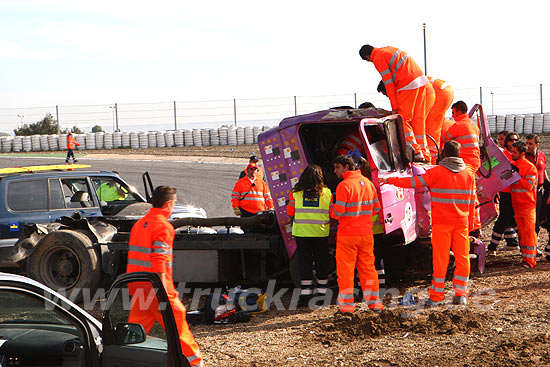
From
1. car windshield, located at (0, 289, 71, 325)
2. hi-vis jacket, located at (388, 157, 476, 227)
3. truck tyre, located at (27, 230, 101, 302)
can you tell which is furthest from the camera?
truck tyre, located at (27, 230, 101, 302)

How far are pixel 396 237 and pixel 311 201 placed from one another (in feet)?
5.02

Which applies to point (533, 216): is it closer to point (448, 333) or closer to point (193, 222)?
point (448, 333)

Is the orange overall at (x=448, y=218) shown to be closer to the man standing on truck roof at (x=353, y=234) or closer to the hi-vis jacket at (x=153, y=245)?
the man standing on truck roof at (x=353, y=234)

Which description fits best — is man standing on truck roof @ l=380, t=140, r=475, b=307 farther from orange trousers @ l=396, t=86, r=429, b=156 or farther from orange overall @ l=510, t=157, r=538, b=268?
orange overall @ l=510, t=157, r=538, b=268

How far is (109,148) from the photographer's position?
3916 centimetres

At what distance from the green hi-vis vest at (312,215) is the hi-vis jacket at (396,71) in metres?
2.27

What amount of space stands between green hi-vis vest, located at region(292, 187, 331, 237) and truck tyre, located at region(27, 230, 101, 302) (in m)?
3.12

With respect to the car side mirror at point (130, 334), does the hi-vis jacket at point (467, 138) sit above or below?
above

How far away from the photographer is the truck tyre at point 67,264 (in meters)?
9.48

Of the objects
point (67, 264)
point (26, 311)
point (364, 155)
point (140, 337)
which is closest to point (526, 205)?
point (364, 155)

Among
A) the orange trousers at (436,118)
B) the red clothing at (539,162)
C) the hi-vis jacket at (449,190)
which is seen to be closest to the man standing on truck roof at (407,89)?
the orange trousers at (436,118)

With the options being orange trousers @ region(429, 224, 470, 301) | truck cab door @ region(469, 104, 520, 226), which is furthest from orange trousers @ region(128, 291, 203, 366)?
truck cab door @ region(469, 104, 520, 226)

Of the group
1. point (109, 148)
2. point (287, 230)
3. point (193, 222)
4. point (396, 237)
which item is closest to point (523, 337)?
point (396, 237)

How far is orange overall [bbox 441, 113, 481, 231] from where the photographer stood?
33.3ft
